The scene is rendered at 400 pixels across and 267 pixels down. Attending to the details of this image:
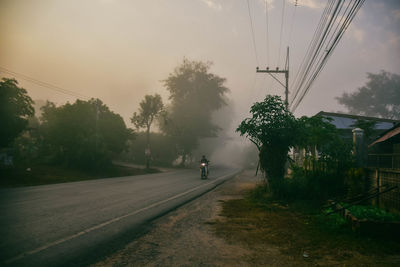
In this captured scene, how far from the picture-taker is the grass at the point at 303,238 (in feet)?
14.4

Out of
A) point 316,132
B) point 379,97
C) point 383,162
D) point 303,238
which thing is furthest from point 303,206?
point 379,97

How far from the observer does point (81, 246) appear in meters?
4.75

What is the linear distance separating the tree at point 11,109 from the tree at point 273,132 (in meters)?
16.4

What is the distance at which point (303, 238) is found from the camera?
219 inches

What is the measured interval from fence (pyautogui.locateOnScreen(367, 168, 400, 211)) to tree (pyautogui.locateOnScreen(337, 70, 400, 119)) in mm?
76371

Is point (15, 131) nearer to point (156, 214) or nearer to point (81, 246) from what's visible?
point (156, 214)

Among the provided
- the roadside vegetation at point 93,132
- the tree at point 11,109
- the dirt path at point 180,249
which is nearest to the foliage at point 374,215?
the dirt path at point 180,249

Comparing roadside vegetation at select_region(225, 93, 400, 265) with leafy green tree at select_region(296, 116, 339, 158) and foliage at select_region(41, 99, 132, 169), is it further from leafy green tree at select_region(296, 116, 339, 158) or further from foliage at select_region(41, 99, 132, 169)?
foliage at select_region(41, 99, 132, 169)

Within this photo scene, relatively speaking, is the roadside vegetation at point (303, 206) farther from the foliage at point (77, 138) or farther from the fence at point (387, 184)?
the foliage at point (77, 138)

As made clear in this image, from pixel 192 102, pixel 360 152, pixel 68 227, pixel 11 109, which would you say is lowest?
pixel 68 227

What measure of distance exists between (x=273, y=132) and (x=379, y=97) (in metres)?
75.8

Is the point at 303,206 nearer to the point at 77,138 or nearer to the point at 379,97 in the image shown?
the point at 77,138

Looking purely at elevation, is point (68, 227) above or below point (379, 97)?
below

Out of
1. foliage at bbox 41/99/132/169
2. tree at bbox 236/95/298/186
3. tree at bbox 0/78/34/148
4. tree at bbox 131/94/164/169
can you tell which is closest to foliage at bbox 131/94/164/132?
tree at bbox 131/94/164/169
